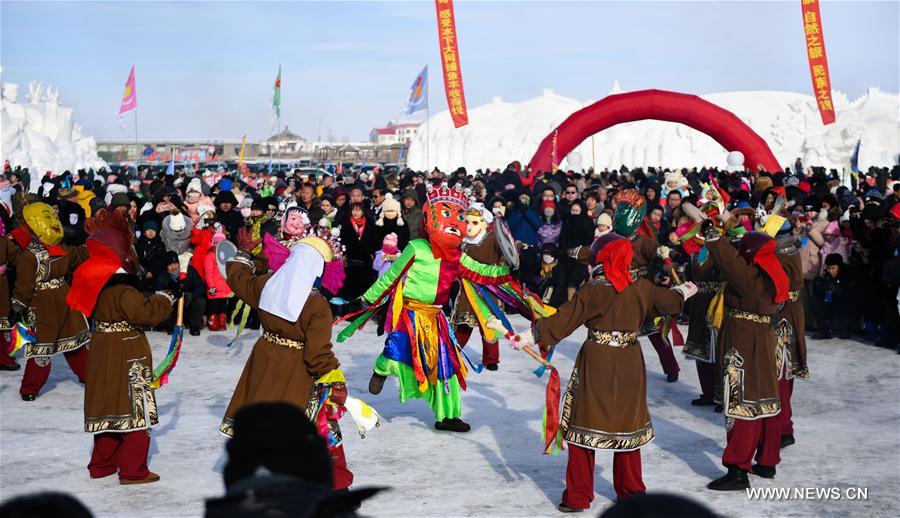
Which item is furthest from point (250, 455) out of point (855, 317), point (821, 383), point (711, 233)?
point (855, 317)

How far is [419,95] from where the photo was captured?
2711cm

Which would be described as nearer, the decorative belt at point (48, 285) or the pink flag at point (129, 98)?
the decorative belt at point (48, 285)

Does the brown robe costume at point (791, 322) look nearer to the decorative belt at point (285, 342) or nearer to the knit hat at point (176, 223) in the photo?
the decorative belt at point (285, 342)

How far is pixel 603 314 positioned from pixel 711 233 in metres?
1.16

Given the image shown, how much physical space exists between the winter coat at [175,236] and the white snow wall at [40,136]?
2125 centimetres

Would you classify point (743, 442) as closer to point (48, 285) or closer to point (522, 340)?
point (522, 340)

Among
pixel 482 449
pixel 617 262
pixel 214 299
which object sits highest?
pixel 617 262

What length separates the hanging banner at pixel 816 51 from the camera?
2205cm

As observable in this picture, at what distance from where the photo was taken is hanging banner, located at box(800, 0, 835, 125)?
2205 centimetres

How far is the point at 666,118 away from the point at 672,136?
98.6 feet

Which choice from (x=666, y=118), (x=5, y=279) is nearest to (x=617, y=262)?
(x=5, y=279)

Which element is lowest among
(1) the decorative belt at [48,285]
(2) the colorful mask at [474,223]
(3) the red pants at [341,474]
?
(3) the red pants at [341,474]

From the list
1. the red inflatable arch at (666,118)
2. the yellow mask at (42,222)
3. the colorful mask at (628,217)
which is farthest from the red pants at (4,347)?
the red inflatable arch at (666,118)

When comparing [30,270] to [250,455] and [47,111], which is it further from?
[47,111]
